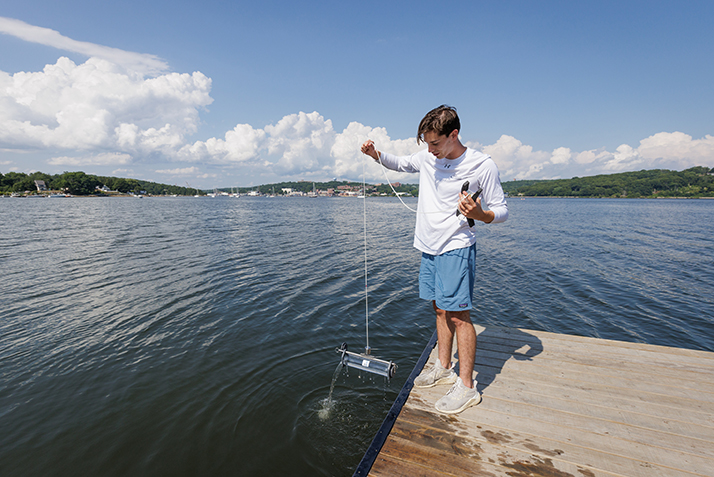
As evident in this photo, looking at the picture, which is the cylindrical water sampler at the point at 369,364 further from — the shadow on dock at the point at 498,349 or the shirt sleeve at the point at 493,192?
the shirt sleeve at the point at 493,192

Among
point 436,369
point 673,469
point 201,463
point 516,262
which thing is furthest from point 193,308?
point 516,262

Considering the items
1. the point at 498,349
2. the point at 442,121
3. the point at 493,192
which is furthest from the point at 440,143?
the point at 498,349

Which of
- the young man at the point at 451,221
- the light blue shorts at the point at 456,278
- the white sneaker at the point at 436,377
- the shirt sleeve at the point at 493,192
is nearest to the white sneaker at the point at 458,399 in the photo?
the young man at the point at 451,221

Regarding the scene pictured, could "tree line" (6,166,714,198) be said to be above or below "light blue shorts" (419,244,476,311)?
above

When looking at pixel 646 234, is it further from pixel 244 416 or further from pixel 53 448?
pixel 53 448

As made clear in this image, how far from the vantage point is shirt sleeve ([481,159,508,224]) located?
2973 mm

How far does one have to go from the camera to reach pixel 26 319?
7773mm

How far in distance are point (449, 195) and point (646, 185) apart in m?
156

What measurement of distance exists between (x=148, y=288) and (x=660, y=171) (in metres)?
180

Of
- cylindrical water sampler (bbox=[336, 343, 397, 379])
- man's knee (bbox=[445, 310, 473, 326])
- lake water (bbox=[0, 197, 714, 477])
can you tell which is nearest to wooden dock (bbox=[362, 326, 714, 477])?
cylindrical water sampler (bbox=[336, 343, 397, 379])

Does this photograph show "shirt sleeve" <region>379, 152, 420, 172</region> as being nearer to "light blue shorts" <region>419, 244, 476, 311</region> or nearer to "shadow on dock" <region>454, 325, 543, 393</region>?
"light blue shorts" <region>419, 244, 476, 311</region>

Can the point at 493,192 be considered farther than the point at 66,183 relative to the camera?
No

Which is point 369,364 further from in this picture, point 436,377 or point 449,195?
point 449,195

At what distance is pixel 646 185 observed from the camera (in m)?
115
